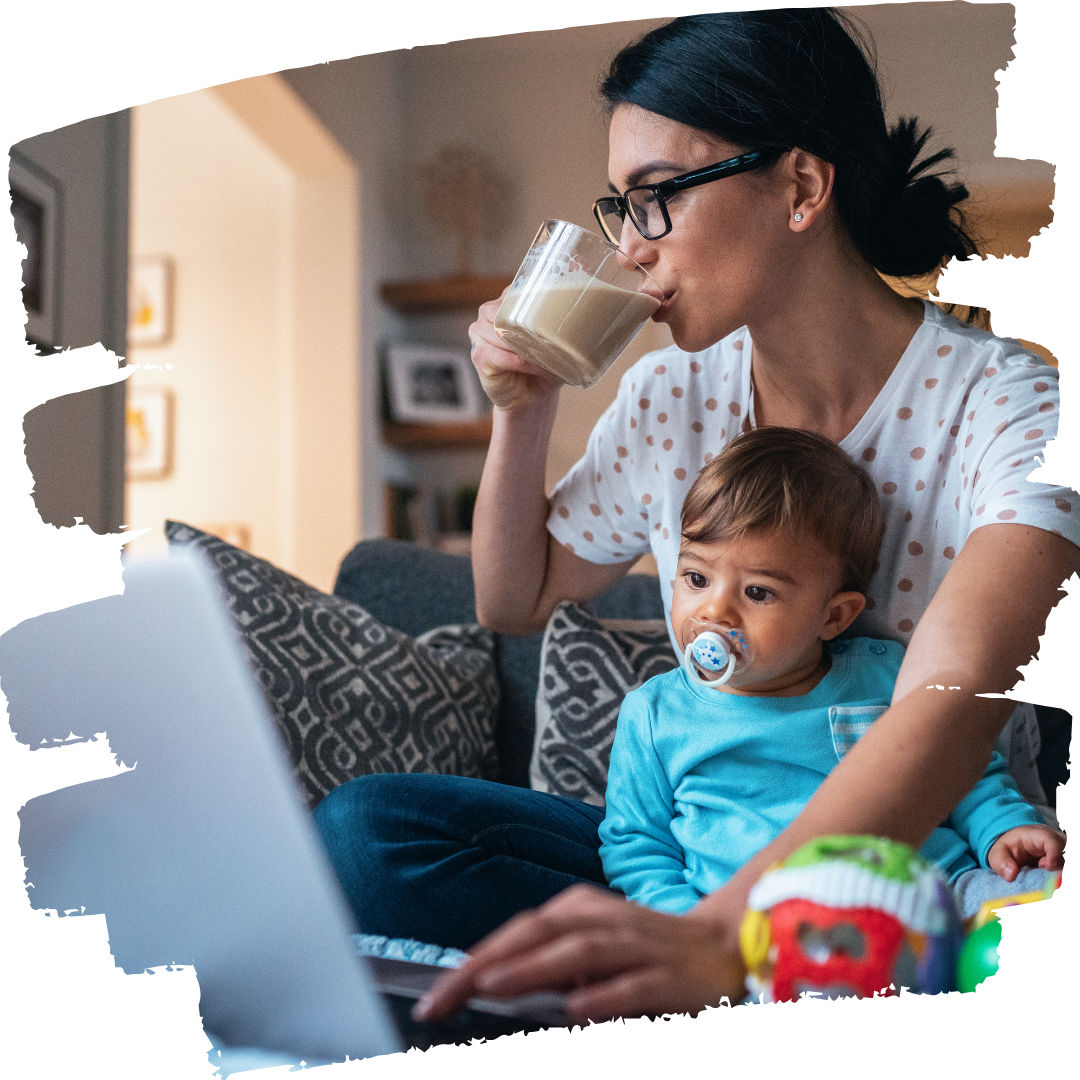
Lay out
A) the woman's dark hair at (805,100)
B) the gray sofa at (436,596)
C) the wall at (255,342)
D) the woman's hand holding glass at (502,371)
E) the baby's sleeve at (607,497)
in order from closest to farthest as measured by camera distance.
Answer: the woman's dark hair at (805,100)
the woman's hand holding glass at (502,371)
the baby's sleeve at (607,497)
the gray sofa at (436,596)
the wall at (255,342)

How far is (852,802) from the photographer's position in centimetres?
34

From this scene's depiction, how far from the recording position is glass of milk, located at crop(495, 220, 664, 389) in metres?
0.47

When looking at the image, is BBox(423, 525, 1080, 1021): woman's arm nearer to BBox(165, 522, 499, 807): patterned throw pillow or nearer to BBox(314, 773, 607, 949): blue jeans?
BBox(314, 773, 607, 949): blue jeans

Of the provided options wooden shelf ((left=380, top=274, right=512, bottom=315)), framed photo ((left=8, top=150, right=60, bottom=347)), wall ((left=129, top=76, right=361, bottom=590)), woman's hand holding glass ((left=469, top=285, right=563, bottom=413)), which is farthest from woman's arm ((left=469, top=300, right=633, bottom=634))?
wall ((left=129, top=76, right=361, bottom=590))

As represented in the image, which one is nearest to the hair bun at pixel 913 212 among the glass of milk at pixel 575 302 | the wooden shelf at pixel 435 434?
the glass of milk at pixel 575 302

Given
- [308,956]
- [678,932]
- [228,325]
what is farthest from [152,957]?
[228,325]

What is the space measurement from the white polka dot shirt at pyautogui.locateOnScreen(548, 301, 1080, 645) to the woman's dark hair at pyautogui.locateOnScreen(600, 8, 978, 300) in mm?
71

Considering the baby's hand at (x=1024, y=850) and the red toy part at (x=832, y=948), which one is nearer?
the red toy part at (x=832, y=948)

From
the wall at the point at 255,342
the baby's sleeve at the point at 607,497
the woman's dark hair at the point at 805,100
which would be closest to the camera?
the woman's dark hair at the point at 805,100

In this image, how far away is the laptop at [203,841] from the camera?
30cm

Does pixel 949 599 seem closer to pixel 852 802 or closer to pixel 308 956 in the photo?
pixel 852 802

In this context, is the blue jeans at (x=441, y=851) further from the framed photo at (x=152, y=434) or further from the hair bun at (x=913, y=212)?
the framed photo at (x=152, y=434)

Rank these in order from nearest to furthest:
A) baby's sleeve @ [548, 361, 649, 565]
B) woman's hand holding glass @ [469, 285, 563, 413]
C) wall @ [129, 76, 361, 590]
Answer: woman's hand holding glass @ [469, 285, 563, 413] < baby's sleeve @ [548, 361, 649, 565] < wall @ [129, 76, 361, 590]

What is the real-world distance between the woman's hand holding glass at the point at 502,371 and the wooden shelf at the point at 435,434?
2095 millimetres
